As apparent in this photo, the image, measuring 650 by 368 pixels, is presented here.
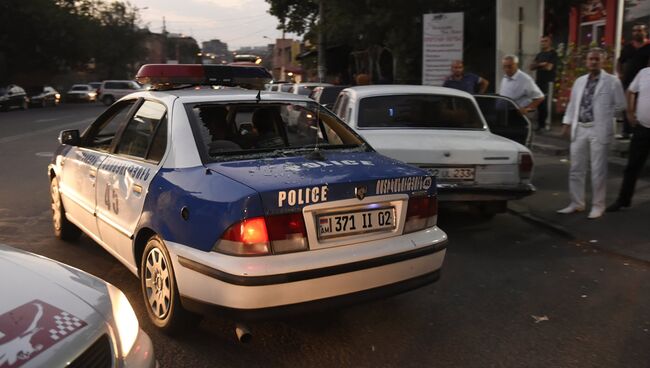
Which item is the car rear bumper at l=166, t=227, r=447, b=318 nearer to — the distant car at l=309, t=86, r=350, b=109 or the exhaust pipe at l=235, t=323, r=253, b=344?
the exhaust pipe at l=235, t=323, r=253, b=344

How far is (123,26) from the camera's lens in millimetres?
63156

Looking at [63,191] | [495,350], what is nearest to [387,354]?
[495,350]

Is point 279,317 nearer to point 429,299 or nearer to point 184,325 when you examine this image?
point 184,325

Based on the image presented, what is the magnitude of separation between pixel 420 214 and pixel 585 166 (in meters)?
3.66

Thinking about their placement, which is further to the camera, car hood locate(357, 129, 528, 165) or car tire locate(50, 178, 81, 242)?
car hood locate(357, 129, 528, 165)

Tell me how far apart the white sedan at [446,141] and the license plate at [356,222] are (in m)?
2.29

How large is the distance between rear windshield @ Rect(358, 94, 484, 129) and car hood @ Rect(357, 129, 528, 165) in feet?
1.49

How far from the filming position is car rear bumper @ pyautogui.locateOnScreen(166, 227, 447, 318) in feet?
9.67

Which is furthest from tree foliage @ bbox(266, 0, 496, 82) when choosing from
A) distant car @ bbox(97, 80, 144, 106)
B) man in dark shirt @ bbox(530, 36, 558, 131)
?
distant car @ bbox(97, 80, 144, 106)

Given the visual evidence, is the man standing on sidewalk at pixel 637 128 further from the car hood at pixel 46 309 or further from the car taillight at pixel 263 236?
the car hood at pixel 46 309

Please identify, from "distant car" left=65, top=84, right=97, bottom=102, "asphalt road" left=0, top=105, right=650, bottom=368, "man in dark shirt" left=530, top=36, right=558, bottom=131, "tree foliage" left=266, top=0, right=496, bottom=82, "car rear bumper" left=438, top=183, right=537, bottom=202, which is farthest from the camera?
"distant car" left=65, top=84, right=97, bottom=102

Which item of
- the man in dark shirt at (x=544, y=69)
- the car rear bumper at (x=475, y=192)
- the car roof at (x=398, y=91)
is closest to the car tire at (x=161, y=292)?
the car rear bumper at (x=475, y=192)

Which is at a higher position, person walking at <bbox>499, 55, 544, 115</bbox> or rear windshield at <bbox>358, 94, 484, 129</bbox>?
person walking at <bbox>499, 55, 544, 115</bbox>

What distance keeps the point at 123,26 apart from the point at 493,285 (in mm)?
65664
